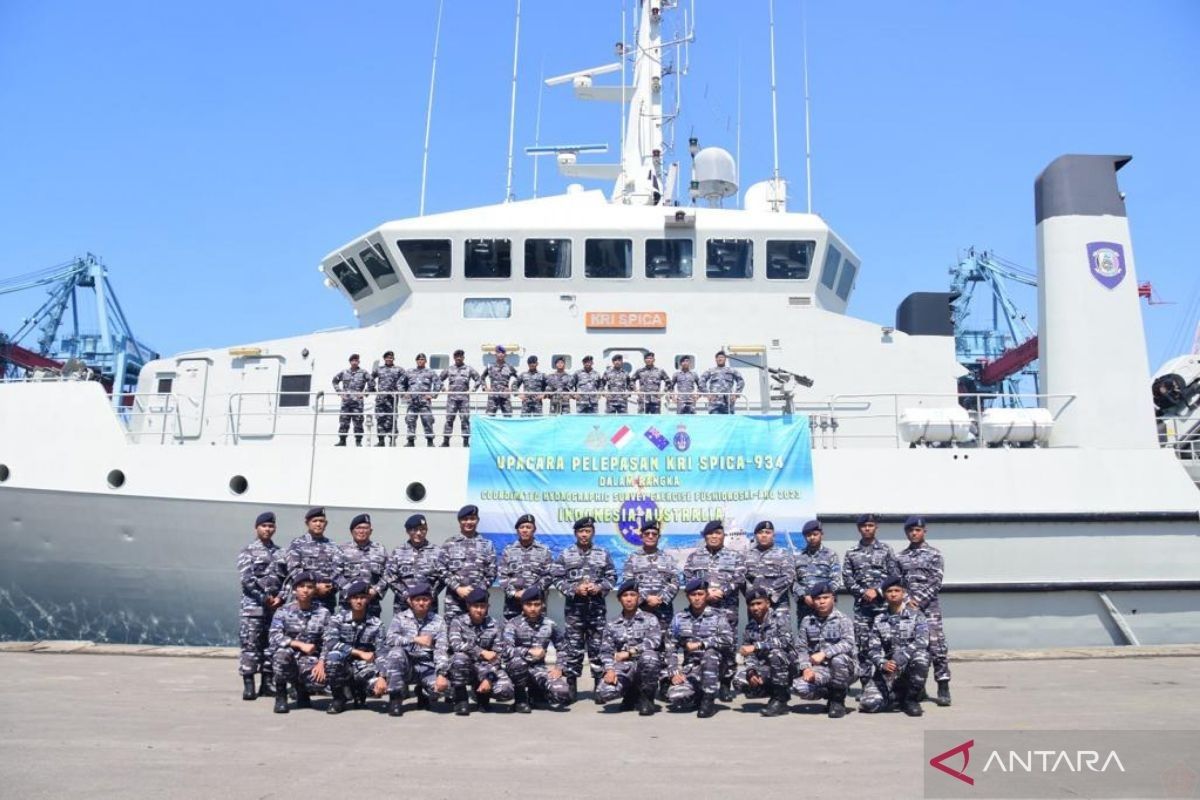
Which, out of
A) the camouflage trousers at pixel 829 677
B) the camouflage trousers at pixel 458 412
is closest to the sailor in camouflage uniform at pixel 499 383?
the camouflage trousers at pixel 458 412

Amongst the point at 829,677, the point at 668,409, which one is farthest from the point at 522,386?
the point at 829,677

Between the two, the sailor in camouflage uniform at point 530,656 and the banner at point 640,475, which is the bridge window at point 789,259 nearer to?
the banner at point 640,475

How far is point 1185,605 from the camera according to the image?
9367 mm

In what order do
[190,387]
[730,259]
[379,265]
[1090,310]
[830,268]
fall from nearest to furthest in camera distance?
[1090,310], [190,387], [730,259], [379,265], [830,268]

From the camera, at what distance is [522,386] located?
33.3 feet

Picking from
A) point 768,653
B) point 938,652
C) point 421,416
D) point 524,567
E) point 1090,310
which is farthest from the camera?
point 1090,310

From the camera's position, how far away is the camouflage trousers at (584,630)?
6.64 meters

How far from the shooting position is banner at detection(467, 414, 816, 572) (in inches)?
348

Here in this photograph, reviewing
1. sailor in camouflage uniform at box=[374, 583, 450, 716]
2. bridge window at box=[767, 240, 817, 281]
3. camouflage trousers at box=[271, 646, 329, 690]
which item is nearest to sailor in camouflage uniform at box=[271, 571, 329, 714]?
camouflage trousers at box=[271, 646, 329, 690]

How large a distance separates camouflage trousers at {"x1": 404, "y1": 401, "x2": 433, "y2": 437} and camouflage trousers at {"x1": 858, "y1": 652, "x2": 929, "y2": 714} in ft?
16.3

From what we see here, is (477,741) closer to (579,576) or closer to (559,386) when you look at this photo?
(579,576)

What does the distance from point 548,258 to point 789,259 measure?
291 cm

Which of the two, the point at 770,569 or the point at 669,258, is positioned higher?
the point at 669,258

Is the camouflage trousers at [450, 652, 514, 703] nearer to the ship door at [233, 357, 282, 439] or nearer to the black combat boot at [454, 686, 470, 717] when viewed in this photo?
the black combat boot at [454, 686, 470, 717]
